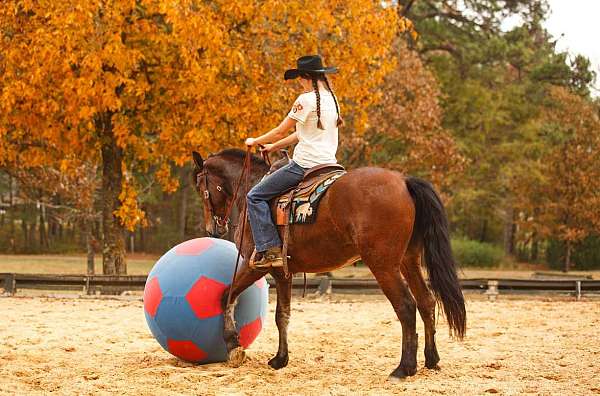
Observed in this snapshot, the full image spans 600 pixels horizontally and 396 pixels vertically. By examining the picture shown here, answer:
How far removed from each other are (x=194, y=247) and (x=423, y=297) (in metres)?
2.46

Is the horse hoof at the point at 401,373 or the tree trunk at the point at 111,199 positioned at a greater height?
the tree trunk at the point at 111,199

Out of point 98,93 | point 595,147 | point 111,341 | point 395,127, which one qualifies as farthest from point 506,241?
point 111,341

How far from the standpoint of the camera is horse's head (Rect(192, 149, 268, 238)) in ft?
29.6

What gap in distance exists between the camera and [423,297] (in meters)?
8.14

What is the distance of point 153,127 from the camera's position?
17250 millimetres

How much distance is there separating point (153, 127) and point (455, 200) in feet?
61.4

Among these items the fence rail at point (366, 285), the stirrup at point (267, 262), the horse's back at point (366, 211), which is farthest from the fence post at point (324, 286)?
the horse's back at point (366, 211)

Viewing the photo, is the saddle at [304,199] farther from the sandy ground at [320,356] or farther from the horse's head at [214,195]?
the sandy ground at [320,356]

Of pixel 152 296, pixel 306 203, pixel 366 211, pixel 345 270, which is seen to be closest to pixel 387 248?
pixel 366 211

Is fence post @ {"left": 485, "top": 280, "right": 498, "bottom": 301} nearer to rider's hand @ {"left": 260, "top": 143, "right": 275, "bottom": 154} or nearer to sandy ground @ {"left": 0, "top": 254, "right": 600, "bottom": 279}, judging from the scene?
rider's hand @ {"left": 260, "top": 143, "right": 275, "bottom": 154}

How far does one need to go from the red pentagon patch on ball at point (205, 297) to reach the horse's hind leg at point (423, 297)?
1892mm

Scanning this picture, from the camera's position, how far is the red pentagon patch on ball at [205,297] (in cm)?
820

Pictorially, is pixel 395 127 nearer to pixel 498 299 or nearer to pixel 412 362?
pixel 498 299

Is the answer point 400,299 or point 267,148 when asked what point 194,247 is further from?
point 400,299
